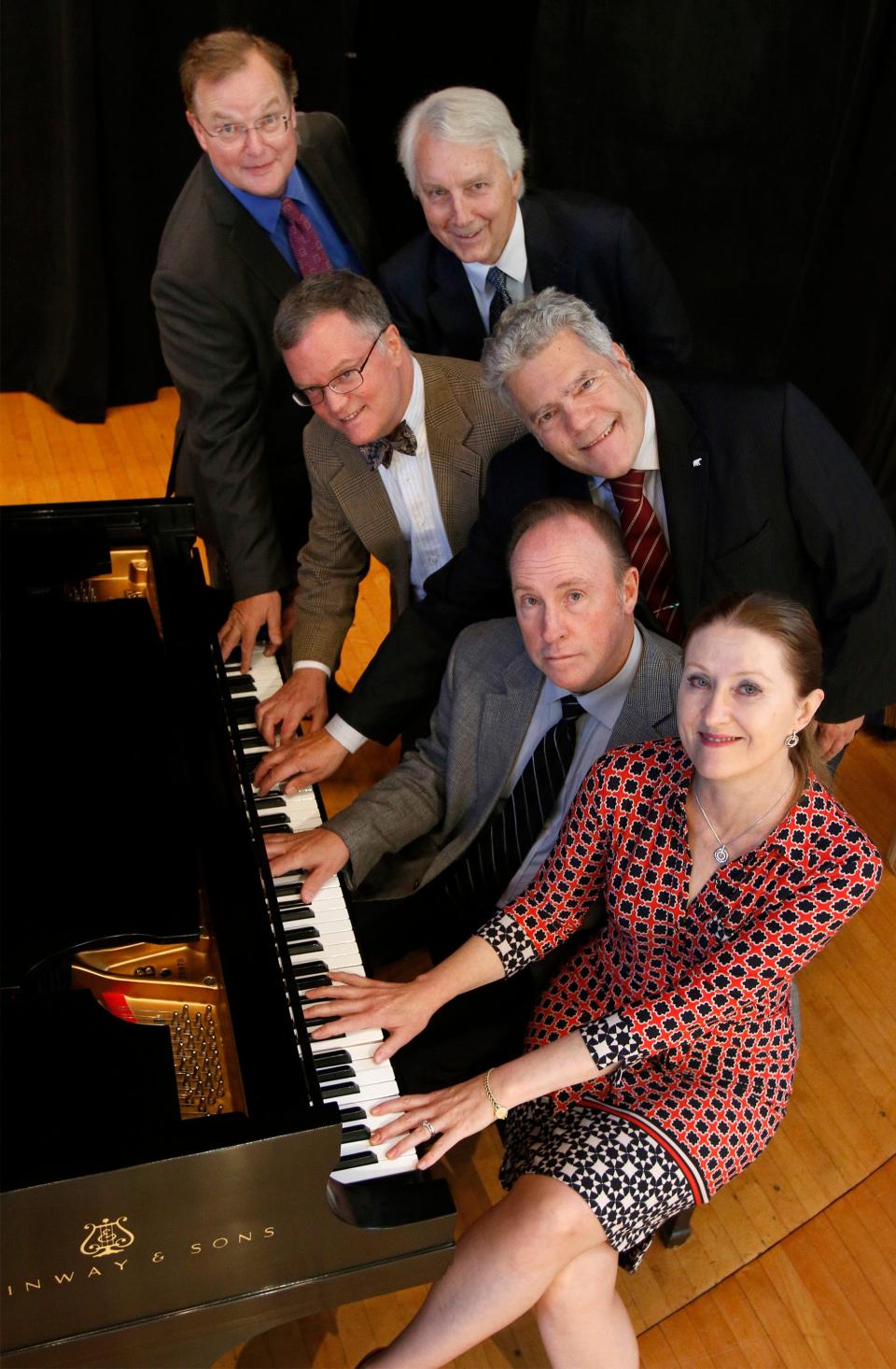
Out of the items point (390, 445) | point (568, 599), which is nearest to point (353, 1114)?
point (568, 599)

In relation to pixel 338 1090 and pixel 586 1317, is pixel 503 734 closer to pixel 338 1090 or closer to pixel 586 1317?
pixel 338 1090

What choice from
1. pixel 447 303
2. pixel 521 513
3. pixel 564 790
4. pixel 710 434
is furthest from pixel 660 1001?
pixel 447 303

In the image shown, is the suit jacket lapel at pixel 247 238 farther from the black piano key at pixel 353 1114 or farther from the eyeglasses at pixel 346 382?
the black piano key at pixel 353 1114

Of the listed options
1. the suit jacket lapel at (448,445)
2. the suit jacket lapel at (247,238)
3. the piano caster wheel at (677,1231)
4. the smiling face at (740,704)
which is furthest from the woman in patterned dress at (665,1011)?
the suit jacket lapel at (247,238)

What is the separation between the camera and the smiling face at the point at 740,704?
2023 millimetres

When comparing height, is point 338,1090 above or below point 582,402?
below

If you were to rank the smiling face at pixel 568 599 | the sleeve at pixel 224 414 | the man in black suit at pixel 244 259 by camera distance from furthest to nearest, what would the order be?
the sleeve at pixel 224 414 → the man in black suit at pixel 244 259 → the smiling face at pixel 568 599

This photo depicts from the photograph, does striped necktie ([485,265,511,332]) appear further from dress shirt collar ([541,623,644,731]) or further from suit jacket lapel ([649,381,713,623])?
dress shirt collar ([541,623,644,731])

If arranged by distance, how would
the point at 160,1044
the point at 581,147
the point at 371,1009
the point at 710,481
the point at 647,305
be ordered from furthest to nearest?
the point at 581,147, the point at 647,305, the point at 710,481, the point at 371,1009, the point at 160,1044

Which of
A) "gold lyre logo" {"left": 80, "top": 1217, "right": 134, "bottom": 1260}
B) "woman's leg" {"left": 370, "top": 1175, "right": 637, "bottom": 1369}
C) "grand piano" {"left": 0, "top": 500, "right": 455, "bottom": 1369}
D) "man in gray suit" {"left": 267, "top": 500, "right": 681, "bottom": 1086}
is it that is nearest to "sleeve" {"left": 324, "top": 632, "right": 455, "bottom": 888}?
"man in gray suit" {"left": 267, "top": 500, "right": 681, "bottom": 1086}

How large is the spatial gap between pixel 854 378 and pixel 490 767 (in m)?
2.62

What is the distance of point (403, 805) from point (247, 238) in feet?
4.79

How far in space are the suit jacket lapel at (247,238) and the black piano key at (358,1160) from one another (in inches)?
81.2

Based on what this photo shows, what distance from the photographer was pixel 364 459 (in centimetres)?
290
